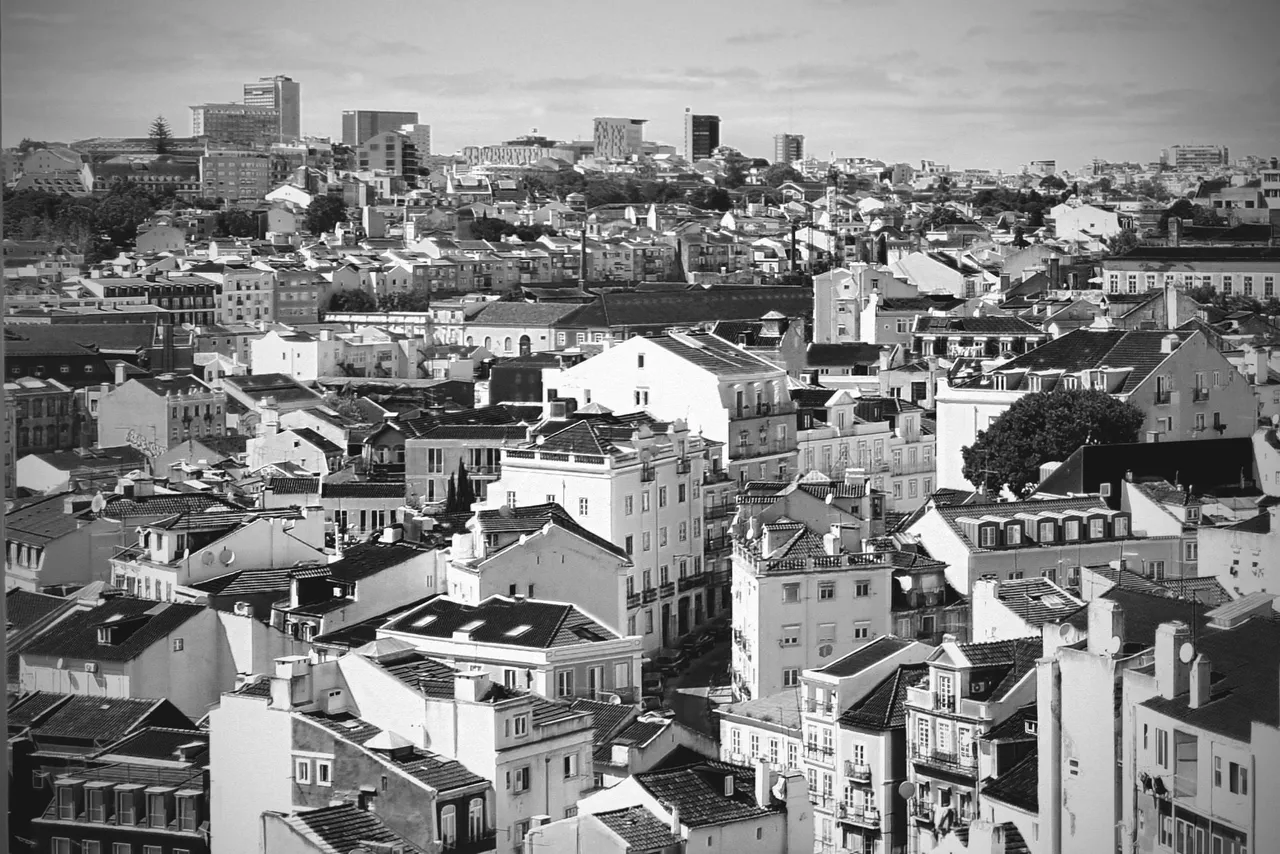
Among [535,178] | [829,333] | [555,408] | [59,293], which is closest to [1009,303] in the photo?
[829,333]

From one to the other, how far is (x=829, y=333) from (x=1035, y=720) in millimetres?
17374

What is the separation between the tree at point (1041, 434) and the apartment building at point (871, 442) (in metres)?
1.55

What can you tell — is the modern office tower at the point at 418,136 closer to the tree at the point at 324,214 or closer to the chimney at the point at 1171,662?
the tree at the point at 324,214

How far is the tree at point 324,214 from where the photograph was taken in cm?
5153

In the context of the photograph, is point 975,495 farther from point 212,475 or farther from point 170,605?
point 212,475

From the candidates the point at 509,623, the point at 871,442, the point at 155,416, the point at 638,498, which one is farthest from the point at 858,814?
the point at 155,416

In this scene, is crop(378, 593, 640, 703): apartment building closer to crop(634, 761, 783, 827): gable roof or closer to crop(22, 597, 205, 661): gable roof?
crop(22, 597, 205, 661): gable roof

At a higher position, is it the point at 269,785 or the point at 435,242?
the point at 435,242

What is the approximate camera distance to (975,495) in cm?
1387

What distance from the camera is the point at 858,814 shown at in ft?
32.4

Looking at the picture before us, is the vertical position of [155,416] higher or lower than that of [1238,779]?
higher

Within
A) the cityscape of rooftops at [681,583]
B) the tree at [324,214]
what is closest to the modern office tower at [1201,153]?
the cityscape of rooftops at [681,583]

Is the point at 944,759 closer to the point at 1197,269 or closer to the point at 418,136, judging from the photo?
the point at 1197,269

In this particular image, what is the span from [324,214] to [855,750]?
43213 millimetres
